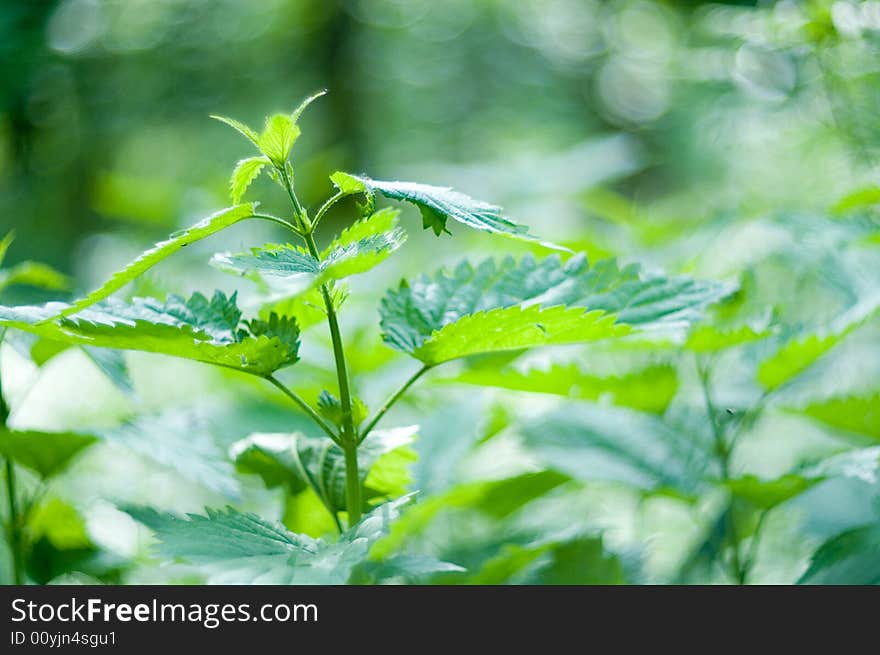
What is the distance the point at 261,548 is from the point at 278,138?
8.3 inches

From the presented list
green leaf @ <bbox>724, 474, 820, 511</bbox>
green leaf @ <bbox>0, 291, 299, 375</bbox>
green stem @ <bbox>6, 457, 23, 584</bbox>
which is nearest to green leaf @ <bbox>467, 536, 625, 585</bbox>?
green leaf @ <bbox>724, 474, 820, 511</bbox>

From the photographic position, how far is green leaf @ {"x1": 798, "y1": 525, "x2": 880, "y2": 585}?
22.0 inches

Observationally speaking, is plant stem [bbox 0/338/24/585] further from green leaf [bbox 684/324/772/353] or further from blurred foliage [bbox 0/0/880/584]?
green leaf [bbox 684/324/772/353]

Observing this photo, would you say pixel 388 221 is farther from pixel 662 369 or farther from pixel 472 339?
pixel 662 369

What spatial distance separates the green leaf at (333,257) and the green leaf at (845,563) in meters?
0.42

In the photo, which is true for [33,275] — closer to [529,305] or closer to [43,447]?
[43,447]

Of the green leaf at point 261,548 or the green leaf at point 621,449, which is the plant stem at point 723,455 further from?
the green leaf at point 261,548

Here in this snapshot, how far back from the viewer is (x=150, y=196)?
138 cm

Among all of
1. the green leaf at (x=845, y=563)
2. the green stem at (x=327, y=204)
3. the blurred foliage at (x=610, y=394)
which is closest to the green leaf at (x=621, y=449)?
the blurred foliage at (x=610, y=394)

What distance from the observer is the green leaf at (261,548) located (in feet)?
1.11

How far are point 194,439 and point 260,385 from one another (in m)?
0.15

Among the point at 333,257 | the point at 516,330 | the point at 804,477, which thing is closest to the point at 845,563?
the point at 804,477

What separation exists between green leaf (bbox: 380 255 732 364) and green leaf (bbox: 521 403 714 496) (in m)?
0.20
